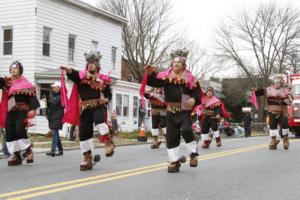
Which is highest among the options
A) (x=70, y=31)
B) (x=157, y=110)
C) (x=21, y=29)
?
(x=70, y=31)

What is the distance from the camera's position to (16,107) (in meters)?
10.5

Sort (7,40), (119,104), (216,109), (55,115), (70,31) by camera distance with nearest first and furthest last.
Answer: (55,115), (216,109), (7,40), (70,31), (119,104)

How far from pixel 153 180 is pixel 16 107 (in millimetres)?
3685

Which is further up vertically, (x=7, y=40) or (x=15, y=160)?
(x=7, y=40)

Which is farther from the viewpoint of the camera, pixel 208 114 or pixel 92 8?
pixel 92 8

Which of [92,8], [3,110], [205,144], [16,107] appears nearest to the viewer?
[16,107]

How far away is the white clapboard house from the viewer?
2661cm

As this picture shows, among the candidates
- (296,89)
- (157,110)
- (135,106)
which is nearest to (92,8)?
(135,106)

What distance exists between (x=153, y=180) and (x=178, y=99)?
1831mm

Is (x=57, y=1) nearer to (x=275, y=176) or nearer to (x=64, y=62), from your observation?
(x=64, y=62)

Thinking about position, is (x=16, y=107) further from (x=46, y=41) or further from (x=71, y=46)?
(x=71, y=46)

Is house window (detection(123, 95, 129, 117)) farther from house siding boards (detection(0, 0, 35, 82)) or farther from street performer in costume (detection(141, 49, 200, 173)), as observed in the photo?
street performer in costume (detection(141, 49, 200, 173))

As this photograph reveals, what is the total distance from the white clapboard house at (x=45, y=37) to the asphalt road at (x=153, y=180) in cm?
1596

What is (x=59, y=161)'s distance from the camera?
11.7 meters
